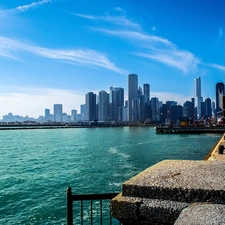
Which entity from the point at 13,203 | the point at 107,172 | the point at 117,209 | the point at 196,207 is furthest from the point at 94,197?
the point at 107,172

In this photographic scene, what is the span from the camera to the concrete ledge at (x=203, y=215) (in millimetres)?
2459

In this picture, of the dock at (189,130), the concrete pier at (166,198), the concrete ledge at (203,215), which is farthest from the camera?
the dock at (189,130)

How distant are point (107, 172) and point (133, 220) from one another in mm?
24694

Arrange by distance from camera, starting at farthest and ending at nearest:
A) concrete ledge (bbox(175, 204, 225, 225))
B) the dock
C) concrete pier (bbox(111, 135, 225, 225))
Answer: the dock → concrete pier (bbox(111, 135, 225, 225)) → concrete ledge (bbox(175, 204, 225, 225))

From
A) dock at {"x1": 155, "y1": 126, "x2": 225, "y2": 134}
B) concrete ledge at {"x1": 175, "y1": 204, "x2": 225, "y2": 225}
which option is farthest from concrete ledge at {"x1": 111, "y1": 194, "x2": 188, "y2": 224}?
dock at {"x1": 155, "y1": 126, "x2": 225, "y2": 134}

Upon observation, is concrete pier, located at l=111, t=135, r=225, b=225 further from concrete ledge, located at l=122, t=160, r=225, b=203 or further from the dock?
the dock

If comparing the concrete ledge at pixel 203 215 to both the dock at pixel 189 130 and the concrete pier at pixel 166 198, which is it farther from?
the dock at pixel 189 130

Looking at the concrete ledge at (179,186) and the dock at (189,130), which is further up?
the concrete ledge at (179,186)

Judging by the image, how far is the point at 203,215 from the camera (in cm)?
260

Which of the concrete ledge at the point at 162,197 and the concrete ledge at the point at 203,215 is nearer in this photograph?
the concrete ledge at the point at 203,215

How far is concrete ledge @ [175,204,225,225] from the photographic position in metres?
2.46

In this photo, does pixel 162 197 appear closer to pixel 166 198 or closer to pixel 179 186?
pixel 166 198

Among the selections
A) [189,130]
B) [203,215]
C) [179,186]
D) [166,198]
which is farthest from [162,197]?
[189,130]

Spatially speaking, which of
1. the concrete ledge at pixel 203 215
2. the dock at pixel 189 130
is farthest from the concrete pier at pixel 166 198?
the dock at pixel 189 130
